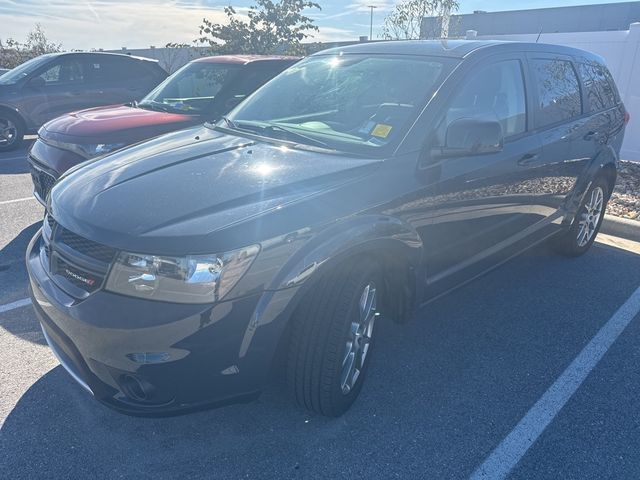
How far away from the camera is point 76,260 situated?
2.29 meters

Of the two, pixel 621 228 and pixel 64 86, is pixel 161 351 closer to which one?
pixel 621 228

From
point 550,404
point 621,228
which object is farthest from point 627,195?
point 550,404

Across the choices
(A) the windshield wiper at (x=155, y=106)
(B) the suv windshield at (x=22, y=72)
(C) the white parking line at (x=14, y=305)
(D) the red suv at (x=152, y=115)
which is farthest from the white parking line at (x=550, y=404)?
Result: (B) the suv windshield at (x=22, y=72)

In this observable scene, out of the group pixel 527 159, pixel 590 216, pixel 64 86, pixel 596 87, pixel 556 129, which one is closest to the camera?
pixel 527 159

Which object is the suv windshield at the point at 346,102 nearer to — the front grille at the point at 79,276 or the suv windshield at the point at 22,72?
the front grille at the point at 79,276

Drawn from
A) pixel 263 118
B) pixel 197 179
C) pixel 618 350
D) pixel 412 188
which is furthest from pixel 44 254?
pixel 618 350

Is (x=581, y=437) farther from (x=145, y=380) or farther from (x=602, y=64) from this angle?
(x=602, y=64)

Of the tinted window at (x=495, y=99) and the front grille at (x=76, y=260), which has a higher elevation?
the tinted window at (x=495, y=99)

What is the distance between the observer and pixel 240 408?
9.00 feet

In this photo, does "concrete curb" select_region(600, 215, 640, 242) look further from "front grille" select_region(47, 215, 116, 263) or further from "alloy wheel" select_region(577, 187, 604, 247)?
"front grille" select_region(47, 215, 116, 263)

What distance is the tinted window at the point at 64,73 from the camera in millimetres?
9422

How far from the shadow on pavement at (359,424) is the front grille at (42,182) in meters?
2.25

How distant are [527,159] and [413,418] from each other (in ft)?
6.55

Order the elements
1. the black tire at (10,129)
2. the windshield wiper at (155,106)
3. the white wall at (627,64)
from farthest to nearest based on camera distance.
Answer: the black tire at (10,129), the white wall at (627,64), the windshield wiper at (155,106)
